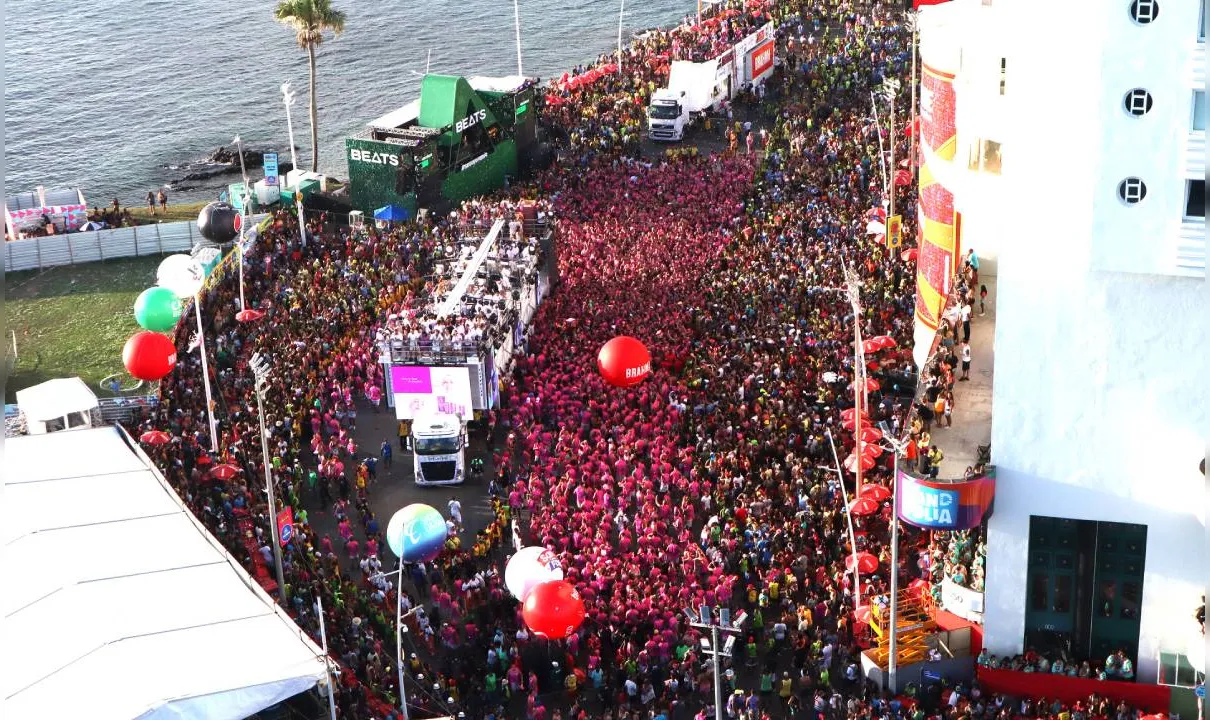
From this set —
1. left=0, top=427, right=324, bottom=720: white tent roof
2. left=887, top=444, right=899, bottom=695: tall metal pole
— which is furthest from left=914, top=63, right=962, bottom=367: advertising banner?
left=0, top=427, right=324, bottom=720: white tent roof

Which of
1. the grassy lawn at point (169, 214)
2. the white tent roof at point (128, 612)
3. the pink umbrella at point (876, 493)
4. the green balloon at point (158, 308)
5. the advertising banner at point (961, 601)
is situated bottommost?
the advertising banner at point (961, 601)

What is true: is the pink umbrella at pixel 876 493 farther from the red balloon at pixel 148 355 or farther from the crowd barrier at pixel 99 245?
the crowd barrier at pixel 99 245

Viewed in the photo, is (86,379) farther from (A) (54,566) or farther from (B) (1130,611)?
(B) (1130,611)

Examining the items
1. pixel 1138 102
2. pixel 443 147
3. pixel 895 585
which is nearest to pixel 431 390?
pixel 895 585

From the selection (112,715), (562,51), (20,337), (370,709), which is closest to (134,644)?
(112,715)

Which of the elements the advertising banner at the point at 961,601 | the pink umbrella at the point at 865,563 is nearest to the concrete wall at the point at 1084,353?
the advertising banner at the point at 961,601

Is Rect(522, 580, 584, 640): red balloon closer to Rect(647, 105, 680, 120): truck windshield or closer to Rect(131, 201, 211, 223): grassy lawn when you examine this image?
Rect(131, 201, 211, 223): grassy lawn
